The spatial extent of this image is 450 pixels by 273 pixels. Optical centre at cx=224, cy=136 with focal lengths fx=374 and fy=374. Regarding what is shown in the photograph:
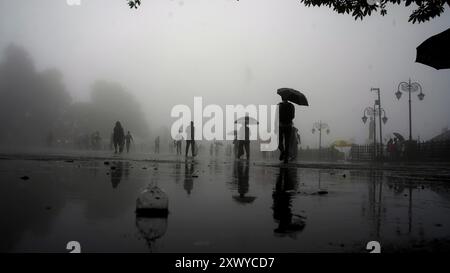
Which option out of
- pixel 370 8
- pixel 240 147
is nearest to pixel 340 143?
pixel 240 147

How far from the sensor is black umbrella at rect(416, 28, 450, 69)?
20.5ft

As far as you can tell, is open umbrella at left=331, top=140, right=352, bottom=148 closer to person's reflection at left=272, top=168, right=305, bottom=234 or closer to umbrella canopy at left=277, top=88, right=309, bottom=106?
umbrella canopy at left=277, top=88, right=309, bottom=106

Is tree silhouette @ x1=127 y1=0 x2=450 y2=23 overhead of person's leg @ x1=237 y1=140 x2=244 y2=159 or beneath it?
overhead

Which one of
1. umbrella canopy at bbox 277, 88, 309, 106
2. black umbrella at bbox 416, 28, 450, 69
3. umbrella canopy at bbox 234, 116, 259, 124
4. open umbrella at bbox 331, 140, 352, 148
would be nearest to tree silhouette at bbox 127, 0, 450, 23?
black umbrella at bbox 416, 28, 450, 69

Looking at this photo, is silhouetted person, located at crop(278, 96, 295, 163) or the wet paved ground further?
silhouetted person, located at crop(278, 96, 295, 163)

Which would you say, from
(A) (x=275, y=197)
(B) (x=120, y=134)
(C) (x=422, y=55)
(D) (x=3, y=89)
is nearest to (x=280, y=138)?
(C) (x=422, y=55)

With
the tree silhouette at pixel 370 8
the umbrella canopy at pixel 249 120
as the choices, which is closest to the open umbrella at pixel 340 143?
the umbrella canopy at pixel 249 120

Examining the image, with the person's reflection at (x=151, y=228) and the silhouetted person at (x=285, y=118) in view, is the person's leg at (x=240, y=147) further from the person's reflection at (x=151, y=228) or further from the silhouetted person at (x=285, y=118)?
the person's reflection at (x=151, y=228)
